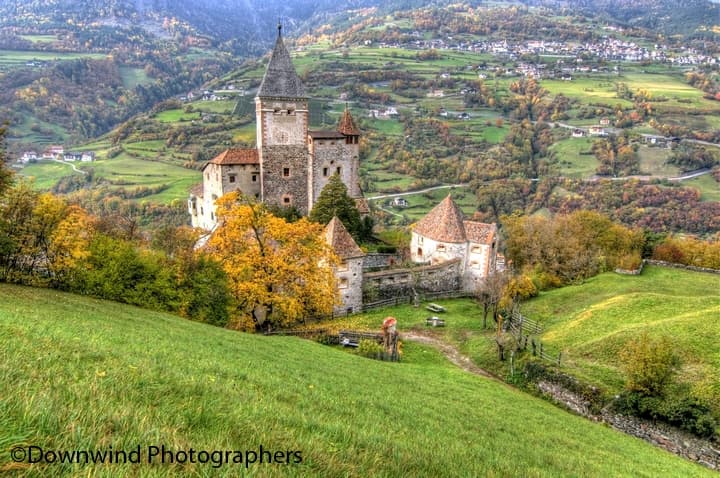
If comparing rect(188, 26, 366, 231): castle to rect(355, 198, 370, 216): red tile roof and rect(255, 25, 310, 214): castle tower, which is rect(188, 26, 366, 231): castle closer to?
rect(255, 25, 310, 214): castle tower

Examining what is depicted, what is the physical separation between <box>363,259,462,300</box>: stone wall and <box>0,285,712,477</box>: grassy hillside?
1542cm

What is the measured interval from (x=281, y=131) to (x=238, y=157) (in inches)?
191

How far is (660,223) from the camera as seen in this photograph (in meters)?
87.6

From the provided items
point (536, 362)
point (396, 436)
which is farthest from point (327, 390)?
point (536, 362)

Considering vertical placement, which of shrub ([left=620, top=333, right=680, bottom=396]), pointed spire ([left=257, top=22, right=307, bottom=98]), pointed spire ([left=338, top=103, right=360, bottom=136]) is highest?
pointed spire ([left=257, top=22, right=307, bottom=98])

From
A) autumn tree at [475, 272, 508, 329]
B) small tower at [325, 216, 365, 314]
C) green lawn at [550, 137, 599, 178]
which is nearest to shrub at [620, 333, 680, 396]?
autumn tree at [475, 272, 508, 329]

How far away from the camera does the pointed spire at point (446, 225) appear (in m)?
38.2

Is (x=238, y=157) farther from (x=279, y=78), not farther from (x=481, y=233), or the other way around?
(x=481, y=233)

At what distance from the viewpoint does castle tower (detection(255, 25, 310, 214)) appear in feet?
139

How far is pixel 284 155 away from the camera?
144 feet

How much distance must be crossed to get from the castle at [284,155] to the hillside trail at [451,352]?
2064 cm

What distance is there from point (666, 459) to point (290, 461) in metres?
15.3

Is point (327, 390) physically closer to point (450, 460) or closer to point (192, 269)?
point (450, 460)

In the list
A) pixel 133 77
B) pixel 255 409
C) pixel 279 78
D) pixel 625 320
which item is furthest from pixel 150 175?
pixel 133 77
